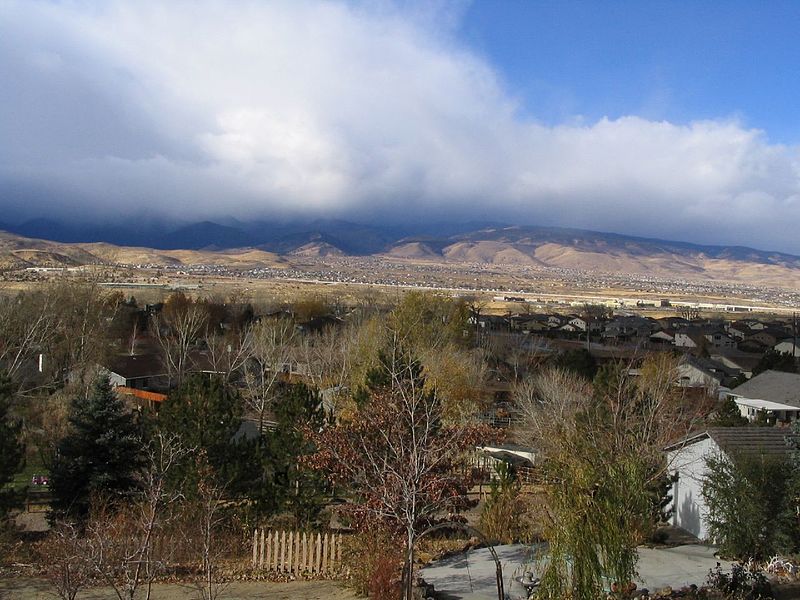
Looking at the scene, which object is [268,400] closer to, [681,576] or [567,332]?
[681,576]

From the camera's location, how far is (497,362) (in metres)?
54.1

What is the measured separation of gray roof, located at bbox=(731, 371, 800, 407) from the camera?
39.1 metres

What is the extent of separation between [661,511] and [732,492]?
206 inches

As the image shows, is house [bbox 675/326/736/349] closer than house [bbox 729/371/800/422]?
No

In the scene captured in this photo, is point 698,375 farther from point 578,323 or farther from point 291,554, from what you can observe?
point 291,554

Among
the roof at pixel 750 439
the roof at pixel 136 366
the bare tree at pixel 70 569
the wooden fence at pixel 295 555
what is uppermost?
the roof at pixel 750 439

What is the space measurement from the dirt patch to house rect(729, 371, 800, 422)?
30262mm

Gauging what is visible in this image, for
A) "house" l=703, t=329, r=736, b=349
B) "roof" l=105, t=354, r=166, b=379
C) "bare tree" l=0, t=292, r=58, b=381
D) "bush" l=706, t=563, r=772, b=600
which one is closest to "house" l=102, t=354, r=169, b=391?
"roof" l=105, t=354, r=166, b=379

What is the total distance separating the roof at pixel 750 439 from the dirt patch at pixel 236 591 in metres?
10.3

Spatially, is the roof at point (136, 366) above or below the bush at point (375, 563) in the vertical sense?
below

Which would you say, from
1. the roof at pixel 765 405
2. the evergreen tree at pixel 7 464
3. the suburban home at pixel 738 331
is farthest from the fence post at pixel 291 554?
the suburban home at pixel 738 331

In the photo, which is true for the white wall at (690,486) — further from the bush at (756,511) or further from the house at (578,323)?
the house at (578,323)

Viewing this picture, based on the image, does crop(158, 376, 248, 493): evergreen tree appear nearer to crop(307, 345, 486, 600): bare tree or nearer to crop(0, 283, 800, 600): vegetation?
crop(0, 283, 800, 600): vegetation

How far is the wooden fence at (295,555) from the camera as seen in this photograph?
1552 centimetres
